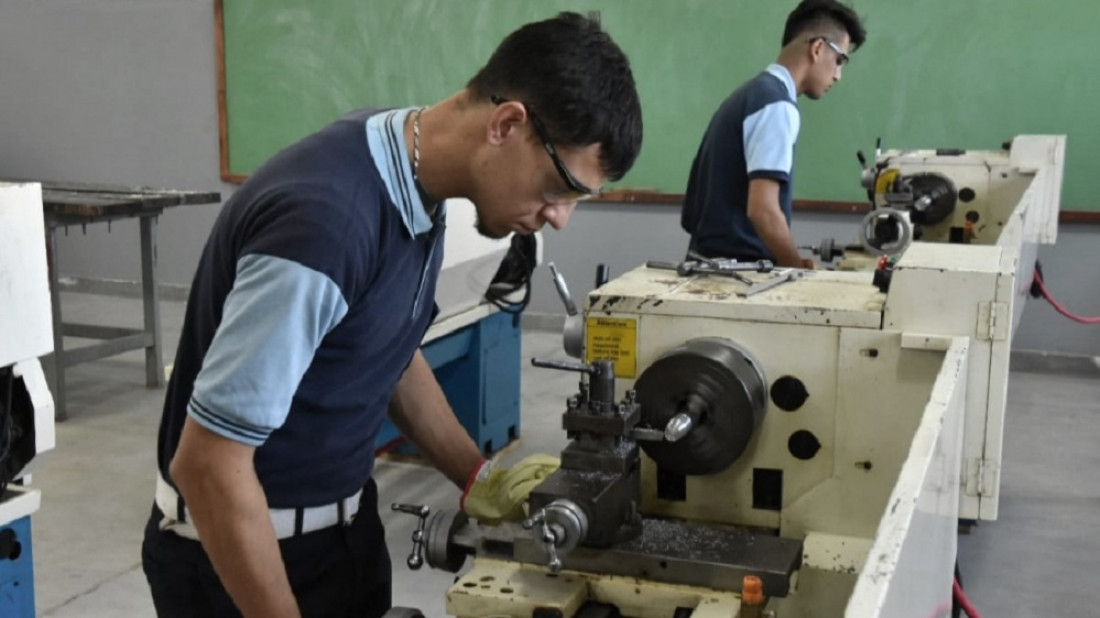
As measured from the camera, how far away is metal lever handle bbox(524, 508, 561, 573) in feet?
3.30

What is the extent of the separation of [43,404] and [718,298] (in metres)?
0.93

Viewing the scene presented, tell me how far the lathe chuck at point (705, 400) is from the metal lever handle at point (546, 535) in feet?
0.74

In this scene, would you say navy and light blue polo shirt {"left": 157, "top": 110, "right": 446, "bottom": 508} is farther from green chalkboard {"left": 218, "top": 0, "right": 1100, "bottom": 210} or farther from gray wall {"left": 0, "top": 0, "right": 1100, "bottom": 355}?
gray wall {"left": 0, "top": 0, "right": 1100, "bottom": 355}

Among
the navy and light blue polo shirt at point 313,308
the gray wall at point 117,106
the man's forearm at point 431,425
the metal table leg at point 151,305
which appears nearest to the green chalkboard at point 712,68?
the gray wall at point 117,106

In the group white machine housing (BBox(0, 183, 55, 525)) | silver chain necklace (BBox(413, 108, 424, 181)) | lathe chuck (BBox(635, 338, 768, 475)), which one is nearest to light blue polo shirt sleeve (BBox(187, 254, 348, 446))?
silver chain necklace (BBox(413, 108, 424, 181))

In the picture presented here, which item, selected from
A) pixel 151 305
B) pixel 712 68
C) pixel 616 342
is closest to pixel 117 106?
pixel 151 305

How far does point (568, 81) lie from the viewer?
979 mm

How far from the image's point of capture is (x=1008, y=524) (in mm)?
2758

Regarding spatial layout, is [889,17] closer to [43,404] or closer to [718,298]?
[718,298]

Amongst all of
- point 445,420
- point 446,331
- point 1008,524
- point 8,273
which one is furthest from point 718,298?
point 1008,524

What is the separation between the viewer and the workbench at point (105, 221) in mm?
3439

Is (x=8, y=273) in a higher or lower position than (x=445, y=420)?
higher

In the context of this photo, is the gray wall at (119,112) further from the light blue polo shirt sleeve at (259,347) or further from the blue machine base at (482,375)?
the light blue polo shirt sleeve at (259,347)

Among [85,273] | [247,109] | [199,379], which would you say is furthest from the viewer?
[85,273]
